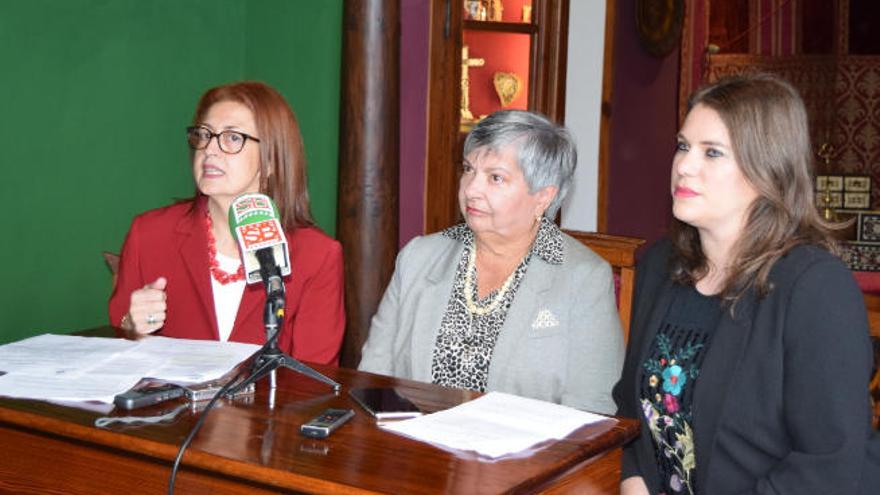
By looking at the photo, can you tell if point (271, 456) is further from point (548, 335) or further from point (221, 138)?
point (221, 138)

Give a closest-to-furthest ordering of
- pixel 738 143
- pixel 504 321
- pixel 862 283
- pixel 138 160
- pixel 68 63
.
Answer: pixel 738 143, pixel 504 321, pixel 68 63, pixel 138 160, pixel 862 283

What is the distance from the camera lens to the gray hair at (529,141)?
101 inches

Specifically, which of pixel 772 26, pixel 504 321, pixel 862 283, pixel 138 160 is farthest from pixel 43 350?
pixel 772 26

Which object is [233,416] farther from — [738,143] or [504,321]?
[738,143]

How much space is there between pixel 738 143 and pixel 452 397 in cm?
75

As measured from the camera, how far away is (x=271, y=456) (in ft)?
5.01

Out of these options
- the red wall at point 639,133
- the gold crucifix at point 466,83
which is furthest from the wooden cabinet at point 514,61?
the red wall at point 639,133

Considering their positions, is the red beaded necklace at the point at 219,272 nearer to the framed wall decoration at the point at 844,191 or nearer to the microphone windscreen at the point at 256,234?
the microphone windscreen at the point at 256,234

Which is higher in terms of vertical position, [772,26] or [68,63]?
[772,26]

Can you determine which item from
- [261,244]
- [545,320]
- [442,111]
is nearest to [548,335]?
[545,320]

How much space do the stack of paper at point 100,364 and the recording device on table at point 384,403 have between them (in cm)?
28

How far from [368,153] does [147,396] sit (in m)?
2.33

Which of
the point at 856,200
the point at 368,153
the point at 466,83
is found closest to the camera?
the point at 368,153

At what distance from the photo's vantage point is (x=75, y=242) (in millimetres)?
3715
